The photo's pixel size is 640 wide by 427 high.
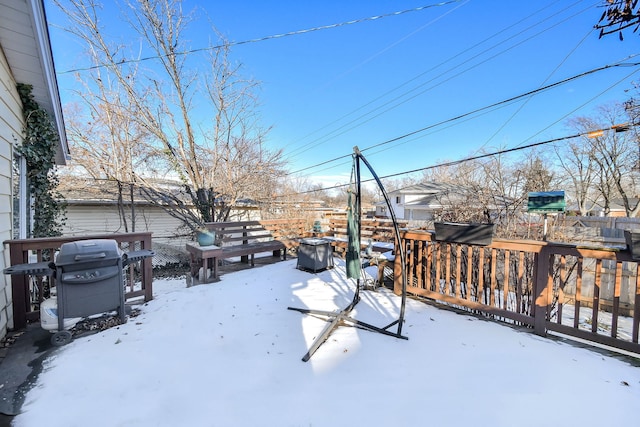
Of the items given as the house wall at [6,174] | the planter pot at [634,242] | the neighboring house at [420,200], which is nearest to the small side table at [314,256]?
the neighboring house at [420,200]

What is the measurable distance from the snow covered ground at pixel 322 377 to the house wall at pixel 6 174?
979 millimetres

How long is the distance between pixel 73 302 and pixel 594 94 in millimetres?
11617

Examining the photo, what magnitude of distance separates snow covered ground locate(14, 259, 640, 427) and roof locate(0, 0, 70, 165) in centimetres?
316

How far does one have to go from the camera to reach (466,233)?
315 cm

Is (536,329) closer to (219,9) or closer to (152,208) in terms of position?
(219,9)

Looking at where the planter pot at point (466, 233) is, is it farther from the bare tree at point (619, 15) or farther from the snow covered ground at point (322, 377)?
the bare tree at point (619, 15)

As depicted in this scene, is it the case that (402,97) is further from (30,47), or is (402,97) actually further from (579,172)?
(579,172)

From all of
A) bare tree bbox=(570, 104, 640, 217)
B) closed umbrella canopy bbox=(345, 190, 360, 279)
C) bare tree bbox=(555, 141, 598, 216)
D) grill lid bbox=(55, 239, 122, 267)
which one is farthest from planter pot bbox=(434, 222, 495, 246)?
bare tree bbox=(555, 141, 598, 216)

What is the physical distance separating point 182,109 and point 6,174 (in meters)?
6.59

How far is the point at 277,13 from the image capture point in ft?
20.9

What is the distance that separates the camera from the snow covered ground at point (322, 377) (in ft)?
→ 5.49

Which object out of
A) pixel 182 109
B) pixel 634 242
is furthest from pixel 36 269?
pixel 182 109

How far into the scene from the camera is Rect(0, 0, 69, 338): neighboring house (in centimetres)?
265

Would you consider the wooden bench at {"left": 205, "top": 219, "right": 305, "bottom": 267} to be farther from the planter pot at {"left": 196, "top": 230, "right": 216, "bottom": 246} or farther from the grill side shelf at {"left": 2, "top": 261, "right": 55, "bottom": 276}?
the grill side shelf at {"left": 2, "top": 261, "right": 55, "bottom": 276}
